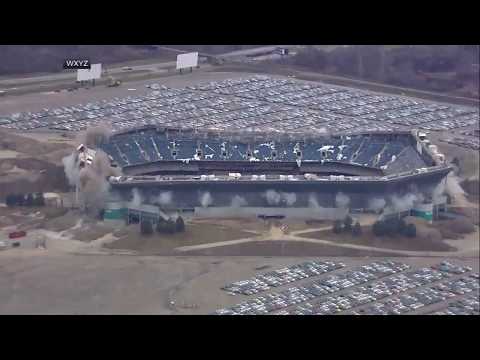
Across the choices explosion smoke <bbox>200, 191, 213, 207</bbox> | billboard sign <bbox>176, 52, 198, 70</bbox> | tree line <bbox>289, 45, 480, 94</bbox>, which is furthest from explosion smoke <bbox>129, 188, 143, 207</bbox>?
tree line <bbox>289, 45, 480, 94</bbox>

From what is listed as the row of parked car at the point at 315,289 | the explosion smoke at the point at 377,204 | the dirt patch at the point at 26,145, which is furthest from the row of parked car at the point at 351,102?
the row of parked car at the point at 315,289

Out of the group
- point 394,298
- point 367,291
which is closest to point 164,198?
point 367,291

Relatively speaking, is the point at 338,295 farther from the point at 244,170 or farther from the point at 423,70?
the point at 423,70

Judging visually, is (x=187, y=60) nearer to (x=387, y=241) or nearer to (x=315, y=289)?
(x=387, y=241)

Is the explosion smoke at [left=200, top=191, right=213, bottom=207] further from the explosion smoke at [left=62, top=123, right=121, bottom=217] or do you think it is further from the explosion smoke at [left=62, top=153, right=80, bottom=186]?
the explosion smoke at [left=62, top=153, right=80, bottom=186]

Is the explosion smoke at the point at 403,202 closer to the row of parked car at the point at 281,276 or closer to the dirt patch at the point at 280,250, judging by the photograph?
the dirt patch at the point at 280,250
